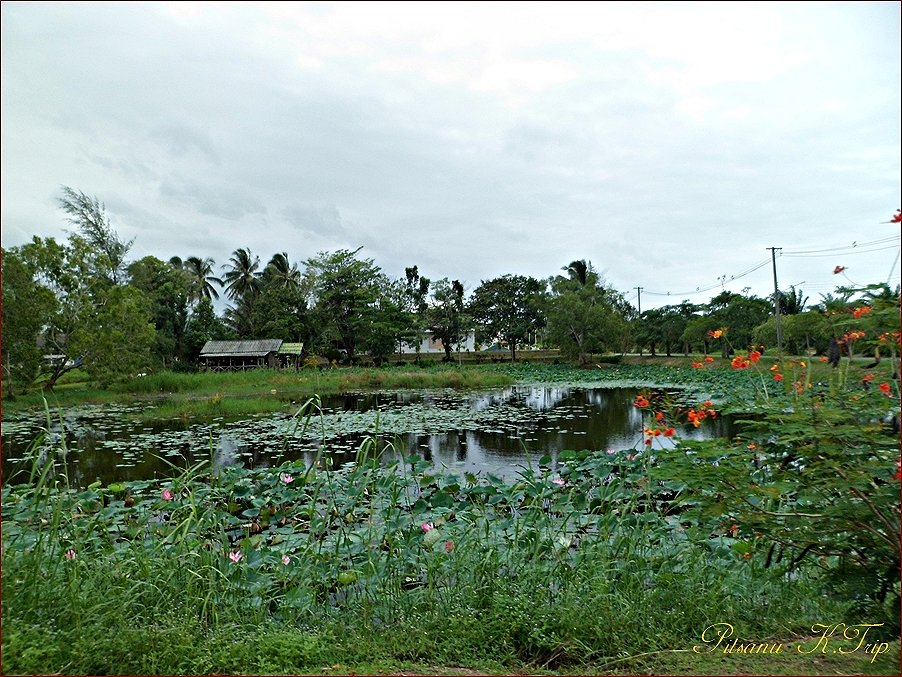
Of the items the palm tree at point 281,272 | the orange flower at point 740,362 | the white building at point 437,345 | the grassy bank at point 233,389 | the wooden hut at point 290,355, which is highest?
the palm tree at point 281,272

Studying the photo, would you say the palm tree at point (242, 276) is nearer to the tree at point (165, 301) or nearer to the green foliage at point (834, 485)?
the tree at point (165, 301)

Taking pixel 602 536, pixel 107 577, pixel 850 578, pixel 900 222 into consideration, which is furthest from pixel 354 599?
pixel 900 222

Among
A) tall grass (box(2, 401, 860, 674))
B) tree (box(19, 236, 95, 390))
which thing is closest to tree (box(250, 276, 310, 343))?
tree (box(19, 236, 95, 390))

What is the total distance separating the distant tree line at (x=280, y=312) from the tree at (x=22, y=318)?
0.03 m

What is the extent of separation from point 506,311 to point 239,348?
45.2ft

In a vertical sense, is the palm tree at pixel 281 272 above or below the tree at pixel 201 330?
above

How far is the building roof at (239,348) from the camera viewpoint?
22172mm

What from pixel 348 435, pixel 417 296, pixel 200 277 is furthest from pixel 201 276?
pixel 348 435

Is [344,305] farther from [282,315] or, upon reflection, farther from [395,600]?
[395,600]

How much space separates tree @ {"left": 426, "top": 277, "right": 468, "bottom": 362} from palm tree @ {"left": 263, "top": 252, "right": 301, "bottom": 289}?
7.10m

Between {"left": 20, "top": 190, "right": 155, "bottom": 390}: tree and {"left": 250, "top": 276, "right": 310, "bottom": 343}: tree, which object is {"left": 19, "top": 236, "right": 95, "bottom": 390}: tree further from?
{"left": 250, "top": 276, "right": 310, "bottom": 343}: tree

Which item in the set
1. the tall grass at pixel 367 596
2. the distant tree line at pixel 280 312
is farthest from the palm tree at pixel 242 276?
the tall grass at pixel 367 596

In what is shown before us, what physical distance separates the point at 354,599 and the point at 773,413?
6.42 ft

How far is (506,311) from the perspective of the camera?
2956cm
